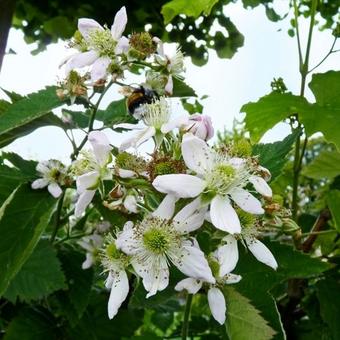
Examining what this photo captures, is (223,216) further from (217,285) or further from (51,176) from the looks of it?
(51,176)

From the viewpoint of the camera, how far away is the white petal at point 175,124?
1.90 ft

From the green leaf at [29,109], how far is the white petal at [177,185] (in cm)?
31

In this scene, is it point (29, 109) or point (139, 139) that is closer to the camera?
point (139, 139)

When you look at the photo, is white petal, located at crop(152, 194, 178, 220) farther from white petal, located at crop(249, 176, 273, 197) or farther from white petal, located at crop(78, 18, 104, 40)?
white petal, located at crop(78, 18, 104, 40)

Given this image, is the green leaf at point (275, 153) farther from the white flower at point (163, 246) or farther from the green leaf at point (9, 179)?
the green leaf at point (9, 179)

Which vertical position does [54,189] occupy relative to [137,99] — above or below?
below

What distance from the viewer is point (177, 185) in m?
0.50

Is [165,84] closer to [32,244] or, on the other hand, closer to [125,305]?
[32,244]

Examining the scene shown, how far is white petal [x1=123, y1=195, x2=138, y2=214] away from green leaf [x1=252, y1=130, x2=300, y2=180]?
20 centimetres

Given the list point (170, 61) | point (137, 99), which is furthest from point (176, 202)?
point (170, 61)

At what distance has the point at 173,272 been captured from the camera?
2.13ft

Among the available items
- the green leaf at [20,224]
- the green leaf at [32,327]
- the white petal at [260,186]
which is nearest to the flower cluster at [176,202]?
the white petal at [260,186]

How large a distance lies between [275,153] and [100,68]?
0.22 metres

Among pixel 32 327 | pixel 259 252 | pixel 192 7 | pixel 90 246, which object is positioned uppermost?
pixel 192 7
